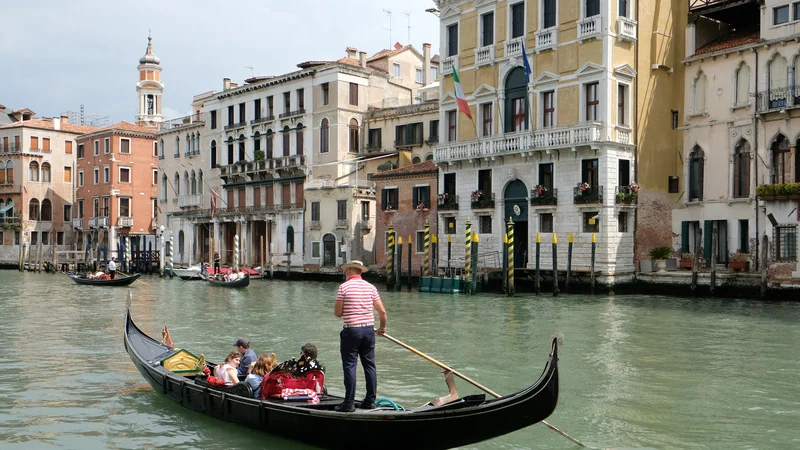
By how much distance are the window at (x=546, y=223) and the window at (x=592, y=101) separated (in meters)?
3.15

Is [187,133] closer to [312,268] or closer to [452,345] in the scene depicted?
[312,268]

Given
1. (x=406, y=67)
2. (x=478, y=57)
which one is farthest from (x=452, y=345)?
(x=406, y=67)

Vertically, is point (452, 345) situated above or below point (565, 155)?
below

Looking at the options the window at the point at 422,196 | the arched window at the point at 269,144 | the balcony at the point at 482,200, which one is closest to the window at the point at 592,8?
the balcony at the point at 482,200

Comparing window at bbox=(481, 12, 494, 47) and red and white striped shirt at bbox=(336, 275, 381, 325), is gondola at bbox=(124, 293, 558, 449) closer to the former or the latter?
red and white striped shirt at bbox=(336, 275, 381, 325)

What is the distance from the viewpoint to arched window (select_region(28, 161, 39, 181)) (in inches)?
1950

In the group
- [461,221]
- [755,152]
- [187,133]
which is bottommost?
[461,221]

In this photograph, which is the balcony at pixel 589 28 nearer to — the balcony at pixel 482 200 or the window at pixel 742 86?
the window at pixel 742 86

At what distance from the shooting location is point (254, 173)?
126ft

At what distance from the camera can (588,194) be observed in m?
23.4

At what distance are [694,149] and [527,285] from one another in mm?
6479

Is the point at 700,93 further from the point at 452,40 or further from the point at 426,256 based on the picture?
the point at 426,256

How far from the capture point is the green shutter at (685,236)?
24344mm

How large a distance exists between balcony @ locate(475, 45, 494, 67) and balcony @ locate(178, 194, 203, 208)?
68.6ft
